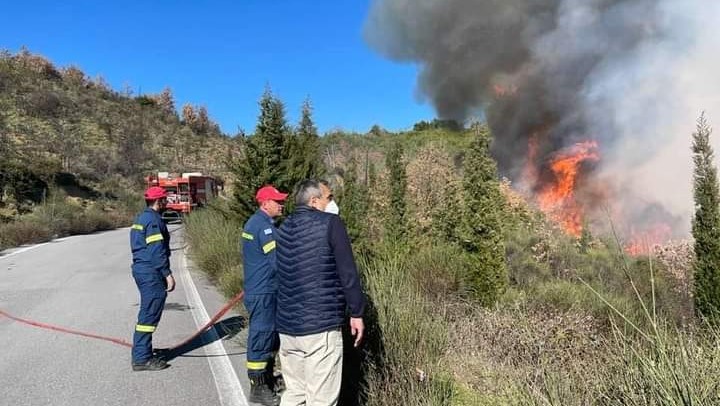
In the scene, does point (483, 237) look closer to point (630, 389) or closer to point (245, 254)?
point (245, 254)

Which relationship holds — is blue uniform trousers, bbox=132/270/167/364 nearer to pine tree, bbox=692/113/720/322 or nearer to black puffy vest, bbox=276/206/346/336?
black puffy vest, bbox=276/206/346/336

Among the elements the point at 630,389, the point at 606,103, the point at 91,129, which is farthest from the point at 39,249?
the point at 91,129

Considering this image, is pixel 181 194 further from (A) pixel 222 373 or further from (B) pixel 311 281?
(B) pixel 311 281

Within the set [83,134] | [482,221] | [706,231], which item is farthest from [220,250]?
[83,134]

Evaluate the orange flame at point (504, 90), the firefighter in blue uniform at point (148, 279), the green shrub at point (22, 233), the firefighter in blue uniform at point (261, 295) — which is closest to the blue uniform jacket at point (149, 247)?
the firefighter in blue uniform at point (148, 279)

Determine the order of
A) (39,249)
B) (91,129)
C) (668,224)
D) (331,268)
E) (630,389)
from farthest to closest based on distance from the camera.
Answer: (91,129)
(668,224)
(39,249)
(331,268)
(630,389)

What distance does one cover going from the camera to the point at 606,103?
26.2 meters

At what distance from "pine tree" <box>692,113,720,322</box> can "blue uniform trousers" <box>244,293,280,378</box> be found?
32.2ft

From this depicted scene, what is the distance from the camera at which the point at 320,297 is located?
3172mm

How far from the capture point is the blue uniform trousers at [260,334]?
434cm

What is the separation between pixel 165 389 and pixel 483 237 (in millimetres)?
7985

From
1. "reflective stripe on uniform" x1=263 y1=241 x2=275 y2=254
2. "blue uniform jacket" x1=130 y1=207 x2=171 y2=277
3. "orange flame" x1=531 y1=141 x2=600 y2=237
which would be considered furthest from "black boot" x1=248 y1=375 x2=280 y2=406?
"orange flame" x1=531 y1=141 x2=600 y2=237

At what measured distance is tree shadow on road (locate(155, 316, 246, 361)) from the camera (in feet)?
18.6

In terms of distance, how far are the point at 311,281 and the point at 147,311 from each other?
264 centimetres
